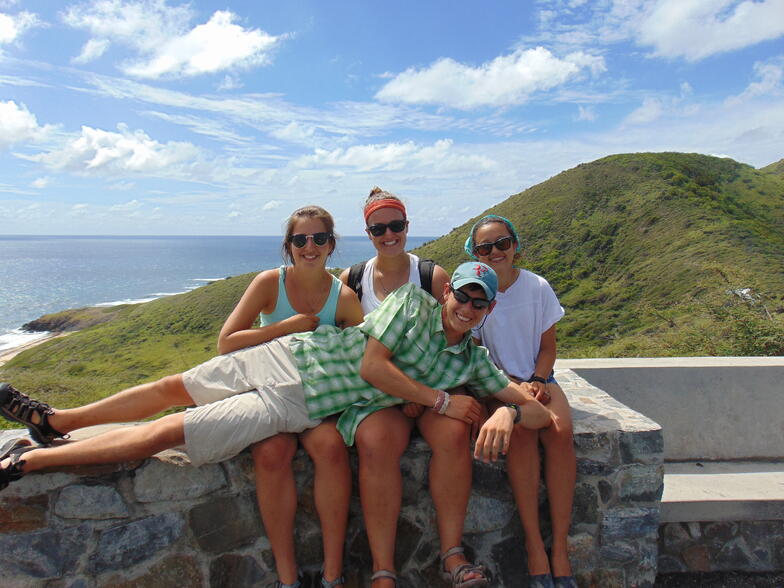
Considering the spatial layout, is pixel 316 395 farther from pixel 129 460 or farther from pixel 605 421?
pixel 605 421

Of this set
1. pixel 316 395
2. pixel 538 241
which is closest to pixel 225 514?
pixel 316 395

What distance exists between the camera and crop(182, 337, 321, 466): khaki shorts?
8.21ft

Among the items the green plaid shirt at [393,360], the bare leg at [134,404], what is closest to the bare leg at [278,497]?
the green plaid shirt at [393,360]

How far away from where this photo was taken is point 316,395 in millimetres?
2641

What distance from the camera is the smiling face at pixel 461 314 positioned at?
104 inches

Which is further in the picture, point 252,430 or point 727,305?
point 727,305

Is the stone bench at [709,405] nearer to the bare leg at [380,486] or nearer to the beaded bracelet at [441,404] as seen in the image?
the beaded bracelet at [441,404]

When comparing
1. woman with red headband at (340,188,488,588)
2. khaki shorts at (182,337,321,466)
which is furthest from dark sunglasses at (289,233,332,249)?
woman with red headband at (340,188,488,588)

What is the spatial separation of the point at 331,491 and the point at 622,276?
19.1 m

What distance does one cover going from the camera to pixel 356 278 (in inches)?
138

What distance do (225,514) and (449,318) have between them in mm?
1402

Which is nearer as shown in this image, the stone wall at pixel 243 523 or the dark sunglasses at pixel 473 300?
the stone wall at pixel 243 523

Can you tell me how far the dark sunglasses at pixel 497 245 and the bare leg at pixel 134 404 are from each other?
5.79 feet

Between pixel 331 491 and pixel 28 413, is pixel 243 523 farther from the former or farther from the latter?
pixel 28 413
